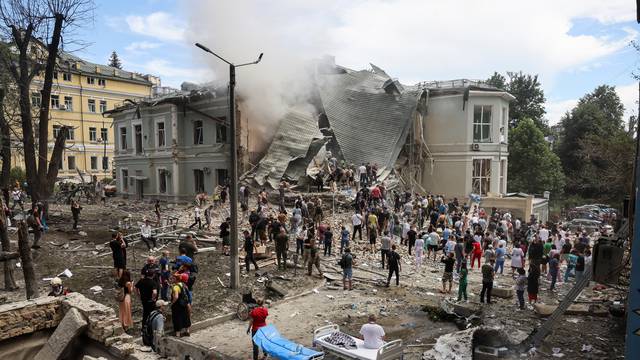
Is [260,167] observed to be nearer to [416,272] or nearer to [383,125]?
[383,125]

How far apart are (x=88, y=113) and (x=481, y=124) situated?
1640 inches

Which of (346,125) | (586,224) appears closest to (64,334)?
(346,125)

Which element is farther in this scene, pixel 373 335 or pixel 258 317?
pixel 258 317

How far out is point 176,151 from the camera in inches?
1173

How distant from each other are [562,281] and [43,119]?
75.3ft

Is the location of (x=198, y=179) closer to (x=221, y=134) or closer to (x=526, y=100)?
(x=221, y=134)

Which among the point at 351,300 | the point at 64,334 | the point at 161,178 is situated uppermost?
the point at 161,178

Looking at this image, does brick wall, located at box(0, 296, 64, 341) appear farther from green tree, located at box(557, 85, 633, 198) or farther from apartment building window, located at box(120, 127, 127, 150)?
green tree, located at box(557, 85, 633, 198)

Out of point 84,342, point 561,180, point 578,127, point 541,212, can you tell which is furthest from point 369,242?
point 578,127

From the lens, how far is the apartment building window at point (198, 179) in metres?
29.5

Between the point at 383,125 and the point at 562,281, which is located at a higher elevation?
the point at 383,125

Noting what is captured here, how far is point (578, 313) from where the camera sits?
1155cm

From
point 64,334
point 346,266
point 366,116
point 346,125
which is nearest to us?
point 64,334

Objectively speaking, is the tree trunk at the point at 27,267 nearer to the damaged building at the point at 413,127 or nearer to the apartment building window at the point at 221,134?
the damaged building at the point at 413,127
